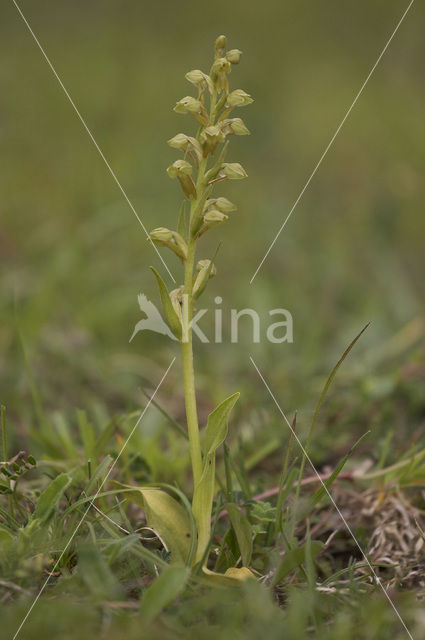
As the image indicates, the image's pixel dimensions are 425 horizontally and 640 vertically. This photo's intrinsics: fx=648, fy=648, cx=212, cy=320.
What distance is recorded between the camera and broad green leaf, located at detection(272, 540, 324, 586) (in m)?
1.39

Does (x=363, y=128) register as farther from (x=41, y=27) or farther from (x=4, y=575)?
(x=4, y=575)

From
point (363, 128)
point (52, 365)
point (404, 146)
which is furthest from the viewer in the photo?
point (363, 128)

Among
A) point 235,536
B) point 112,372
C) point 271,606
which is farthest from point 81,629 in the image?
point 112,372

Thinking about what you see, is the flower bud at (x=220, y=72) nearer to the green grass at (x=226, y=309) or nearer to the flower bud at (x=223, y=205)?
the flower bud at (x=223, y=205)

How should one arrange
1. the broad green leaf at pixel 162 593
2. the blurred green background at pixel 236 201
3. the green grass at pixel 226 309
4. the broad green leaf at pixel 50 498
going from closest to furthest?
the broad green leaf at pixel 162 593, the green grass at pixel 226 309, the broad green leaf at pixel 50 498, the blurred green background at pixel 236 201

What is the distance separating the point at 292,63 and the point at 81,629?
6.08m

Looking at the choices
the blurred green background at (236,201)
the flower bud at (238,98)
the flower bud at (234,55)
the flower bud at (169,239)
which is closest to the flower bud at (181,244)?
the flower bud at (169,239)

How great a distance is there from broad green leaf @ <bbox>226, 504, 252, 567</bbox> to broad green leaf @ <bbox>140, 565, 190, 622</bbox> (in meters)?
0.19

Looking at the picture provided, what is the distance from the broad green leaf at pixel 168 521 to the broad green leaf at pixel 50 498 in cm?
15

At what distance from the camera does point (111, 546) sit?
1.38 metres

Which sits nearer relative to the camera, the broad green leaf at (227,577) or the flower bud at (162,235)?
the broad green leaf at (227,577)

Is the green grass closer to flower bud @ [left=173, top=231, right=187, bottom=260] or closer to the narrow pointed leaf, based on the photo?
the narrow pointed leaf

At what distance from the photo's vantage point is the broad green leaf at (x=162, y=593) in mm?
1252

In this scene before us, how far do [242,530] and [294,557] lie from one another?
0.13 m
